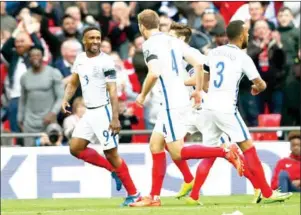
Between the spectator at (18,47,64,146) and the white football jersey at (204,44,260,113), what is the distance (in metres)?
5.17

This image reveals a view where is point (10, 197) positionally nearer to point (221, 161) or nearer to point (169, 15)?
point (221, 161)

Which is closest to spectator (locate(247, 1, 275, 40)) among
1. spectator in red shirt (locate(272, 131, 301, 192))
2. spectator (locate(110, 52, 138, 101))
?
spectator (locate(110, 52, 138, 101))

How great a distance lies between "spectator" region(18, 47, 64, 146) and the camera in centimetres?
1850

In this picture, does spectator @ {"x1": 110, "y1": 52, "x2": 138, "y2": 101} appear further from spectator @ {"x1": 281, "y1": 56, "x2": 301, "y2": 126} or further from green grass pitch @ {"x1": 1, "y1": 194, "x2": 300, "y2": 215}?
green grass pitch @ {"x1": 1, "y1": 194, "x2": 300, "y2": 215}

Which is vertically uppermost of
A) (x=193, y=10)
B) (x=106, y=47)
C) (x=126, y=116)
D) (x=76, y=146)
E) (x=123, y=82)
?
(x=193, y=10)

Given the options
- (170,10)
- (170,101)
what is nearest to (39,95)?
(170,10)

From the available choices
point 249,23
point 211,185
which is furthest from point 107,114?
point 249,23

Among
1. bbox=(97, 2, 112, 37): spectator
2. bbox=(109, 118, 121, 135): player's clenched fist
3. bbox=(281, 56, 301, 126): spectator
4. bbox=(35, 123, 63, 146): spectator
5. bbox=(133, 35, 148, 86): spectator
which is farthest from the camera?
bbox=(97, 2, 112, 37): spectator

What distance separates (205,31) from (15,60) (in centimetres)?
300

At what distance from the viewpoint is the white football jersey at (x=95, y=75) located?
1418cm

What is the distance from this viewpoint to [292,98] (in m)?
18.8

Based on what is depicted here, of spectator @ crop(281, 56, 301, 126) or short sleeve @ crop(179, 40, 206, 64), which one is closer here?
short sleeve @ crop(179, 40, 206, 64)

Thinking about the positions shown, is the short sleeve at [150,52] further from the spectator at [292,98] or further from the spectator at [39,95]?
the spectator at [292,98]

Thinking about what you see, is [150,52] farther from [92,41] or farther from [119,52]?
[119,52]
